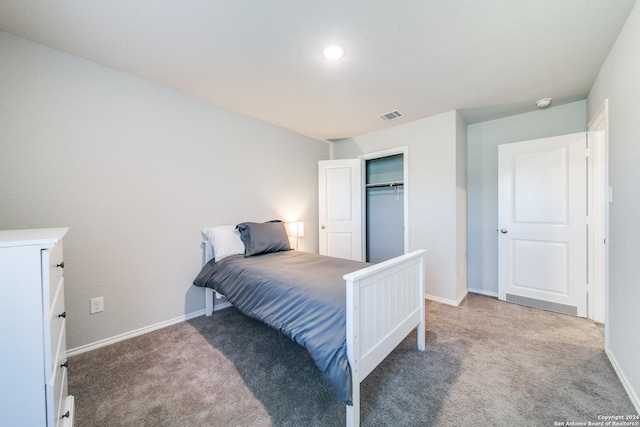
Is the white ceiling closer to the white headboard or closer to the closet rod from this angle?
the closet rod

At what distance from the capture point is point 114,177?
82.9 inches

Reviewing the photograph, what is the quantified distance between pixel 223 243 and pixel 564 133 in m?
4.01

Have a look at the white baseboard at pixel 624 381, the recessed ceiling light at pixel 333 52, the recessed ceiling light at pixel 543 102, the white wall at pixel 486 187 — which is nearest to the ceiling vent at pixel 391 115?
the white wall at pixel 486 187

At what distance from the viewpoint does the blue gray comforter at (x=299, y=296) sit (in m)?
1.25

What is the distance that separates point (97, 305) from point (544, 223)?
4548 mm

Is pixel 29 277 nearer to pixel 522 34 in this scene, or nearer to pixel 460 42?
pixel 460 42

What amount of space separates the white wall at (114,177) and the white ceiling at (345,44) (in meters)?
0.24

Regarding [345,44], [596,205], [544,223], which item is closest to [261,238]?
[345,44]

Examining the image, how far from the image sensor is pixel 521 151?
292 centimetres

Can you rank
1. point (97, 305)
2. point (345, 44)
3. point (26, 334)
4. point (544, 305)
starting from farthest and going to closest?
point (544, 305)
point (97, 305)
point (345, 44)
point (26, 334)

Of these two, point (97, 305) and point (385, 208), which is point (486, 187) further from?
point (97, 305)

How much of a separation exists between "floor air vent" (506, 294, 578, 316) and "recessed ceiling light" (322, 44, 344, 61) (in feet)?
10.9

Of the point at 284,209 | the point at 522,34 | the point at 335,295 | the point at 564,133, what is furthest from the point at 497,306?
the point at 284,209

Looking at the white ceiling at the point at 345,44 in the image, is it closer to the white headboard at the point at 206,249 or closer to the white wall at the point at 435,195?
the white wall at the point at 435,195
